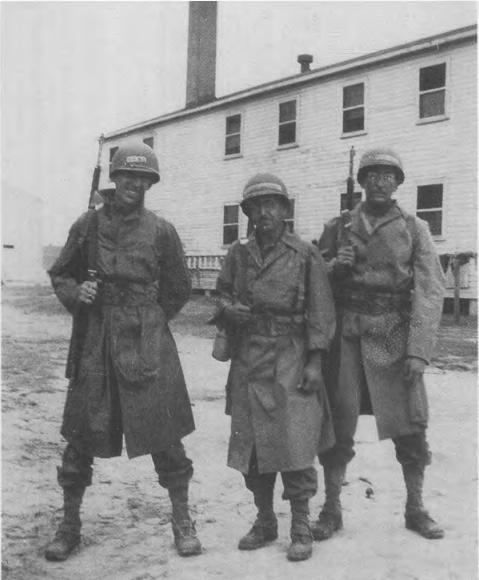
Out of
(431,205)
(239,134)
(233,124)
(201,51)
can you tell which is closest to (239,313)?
(431,205)

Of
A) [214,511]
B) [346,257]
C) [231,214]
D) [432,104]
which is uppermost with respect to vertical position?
[432,104]

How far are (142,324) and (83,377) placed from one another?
42 centimetres

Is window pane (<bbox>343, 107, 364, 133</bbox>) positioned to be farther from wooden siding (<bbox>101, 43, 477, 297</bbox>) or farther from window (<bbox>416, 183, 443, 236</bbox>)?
window (<bbox>416, 183, 443, 236</bbox>)

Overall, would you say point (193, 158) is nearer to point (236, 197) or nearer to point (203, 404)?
point (236, 197)

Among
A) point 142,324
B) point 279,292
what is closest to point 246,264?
point 279,292

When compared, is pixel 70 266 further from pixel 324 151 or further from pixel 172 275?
pixel 324 151

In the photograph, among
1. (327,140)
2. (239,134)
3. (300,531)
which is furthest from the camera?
(239,134)

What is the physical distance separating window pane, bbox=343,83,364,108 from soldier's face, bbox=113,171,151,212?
15332mm

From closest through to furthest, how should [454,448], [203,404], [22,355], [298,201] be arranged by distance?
[454,448], [203,404], [22,355], [298,201]

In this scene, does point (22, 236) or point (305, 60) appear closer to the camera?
point (305, 60)

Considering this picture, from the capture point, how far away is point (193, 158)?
2288 cm

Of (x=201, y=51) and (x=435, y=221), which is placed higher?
(x=201, y=51)

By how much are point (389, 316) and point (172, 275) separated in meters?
1.22

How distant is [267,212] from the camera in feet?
12.3
